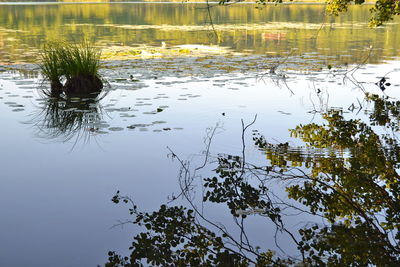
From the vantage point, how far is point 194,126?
27.5 feet

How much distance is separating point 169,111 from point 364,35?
19.1 m

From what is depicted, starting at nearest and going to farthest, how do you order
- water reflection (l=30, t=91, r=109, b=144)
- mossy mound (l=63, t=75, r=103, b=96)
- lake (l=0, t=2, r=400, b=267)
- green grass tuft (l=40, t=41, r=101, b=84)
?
lake (l=0, t=2, r=400, b=267) < water reflection (l=30, t=91, r=109, b=144) < green grass tuft (l=40, t=41, r=101, b=84) < mossy mound (l=63, t=75, r=103, b=96)

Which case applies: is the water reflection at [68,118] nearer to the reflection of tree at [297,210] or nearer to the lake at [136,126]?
the lake at [136,126]

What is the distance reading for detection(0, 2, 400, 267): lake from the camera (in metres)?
4.51

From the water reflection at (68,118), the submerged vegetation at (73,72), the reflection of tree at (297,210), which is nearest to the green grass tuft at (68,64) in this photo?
the submerged vegetation at (73,72)

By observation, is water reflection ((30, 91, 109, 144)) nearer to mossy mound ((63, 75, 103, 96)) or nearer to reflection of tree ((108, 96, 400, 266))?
mossy mound ((63, 75, 103, 96))

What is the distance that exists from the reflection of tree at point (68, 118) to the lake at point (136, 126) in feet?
0.06

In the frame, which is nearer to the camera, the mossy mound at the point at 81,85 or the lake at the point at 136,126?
the lake at the point at 136,126

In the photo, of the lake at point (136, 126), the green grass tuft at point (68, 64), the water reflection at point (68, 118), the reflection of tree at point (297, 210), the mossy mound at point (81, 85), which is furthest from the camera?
the mossy mound at point (81, 85)

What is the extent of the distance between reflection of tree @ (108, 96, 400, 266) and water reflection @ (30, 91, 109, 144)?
196 centimetres

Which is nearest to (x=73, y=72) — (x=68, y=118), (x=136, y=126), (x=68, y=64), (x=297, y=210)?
(x=68, y=64)

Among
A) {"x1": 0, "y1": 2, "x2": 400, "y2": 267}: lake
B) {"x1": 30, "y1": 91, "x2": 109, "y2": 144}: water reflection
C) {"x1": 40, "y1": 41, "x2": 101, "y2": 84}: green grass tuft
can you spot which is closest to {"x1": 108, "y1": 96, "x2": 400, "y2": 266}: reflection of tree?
{"x1": 0, "y1": 2, "x2": 400, "y2": 267}: lake

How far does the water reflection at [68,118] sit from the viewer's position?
25.8ft

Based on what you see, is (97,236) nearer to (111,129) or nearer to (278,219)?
(278,219)
